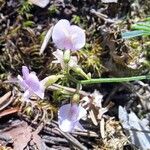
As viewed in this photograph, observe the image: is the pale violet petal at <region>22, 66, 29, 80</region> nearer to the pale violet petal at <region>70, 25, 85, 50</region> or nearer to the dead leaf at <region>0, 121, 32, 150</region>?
the pale violet petal at <region>70, 25, 85, 50</region>

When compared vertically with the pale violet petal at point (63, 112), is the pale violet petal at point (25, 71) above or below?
above

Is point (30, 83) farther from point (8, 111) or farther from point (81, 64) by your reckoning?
point (81, 64)

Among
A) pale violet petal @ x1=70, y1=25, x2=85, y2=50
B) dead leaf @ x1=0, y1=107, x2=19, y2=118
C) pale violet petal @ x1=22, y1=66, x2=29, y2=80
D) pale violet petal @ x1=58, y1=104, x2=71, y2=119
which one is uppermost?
pale violet petal @ x1=70, y1=25, x2=85, y2=50

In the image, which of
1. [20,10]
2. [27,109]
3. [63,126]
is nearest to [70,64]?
[63,126]

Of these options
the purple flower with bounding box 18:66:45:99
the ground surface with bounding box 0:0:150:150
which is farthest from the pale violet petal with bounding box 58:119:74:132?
the ground surface with bounding box 0:0:150:150

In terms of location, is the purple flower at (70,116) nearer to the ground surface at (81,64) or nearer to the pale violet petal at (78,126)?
the pale violet petal at (78,126)

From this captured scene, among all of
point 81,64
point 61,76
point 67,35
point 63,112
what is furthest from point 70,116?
point 81,64

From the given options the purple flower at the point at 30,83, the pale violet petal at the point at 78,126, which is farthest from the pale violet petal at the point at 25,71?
the pale violet petal at the point at 78,126

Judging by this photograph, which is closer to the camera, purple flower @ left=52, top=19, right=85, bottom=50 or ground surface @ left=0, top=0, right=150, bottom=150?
purple flower @ left=52, top=19, right=85, bottom=50
